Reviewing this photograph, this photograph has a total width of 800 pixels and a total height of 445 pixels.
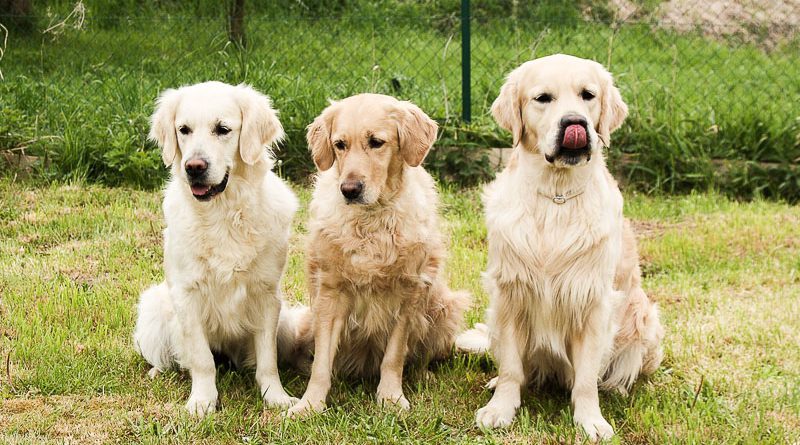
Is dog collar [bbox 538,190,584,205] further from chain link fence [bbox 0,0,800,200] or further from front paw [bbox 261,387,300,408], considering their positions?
chain link fence [bbox 0,0,800,200]

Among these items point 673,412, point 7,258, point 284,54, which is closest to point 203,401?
point 673,412

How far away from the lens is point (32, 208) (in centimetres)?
617

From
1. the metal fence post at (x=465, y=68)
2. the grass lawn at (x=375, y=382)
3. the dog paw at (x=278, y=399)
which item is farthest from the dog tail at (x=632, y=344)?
the metal fence post at (x=465, y=68)

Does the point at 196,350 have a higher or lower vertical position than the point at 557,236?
lower

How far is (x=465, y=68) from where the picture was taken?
281 inches

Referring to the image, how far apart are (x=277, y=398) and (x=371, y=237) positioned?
783 millimetres

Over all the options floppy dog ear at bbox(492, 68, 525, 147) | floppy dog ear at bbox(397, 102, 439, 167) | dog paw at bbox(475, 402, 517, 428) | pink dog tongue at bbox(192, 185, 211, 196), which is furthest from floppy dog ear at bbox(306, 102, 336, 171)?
dog paw at bbox(475, 402, 517, 428)

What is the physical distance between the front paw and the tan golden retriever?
0.06 metres

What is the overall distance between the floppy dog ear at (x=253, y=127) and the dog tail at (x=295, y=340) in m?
0.85

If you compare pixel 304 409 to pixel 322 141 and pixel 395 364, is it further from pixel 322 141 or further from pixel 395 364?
pixel 322 141

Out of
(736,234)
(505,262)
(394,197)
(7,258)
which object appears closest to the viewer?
(505,262)

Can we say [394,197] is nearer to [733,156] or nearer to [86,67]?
[733,156]

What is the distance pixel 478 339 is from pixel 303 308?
86 centimetres

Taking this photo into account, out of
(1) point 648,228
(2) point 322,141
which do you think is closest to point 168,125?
(2) point 322,141
